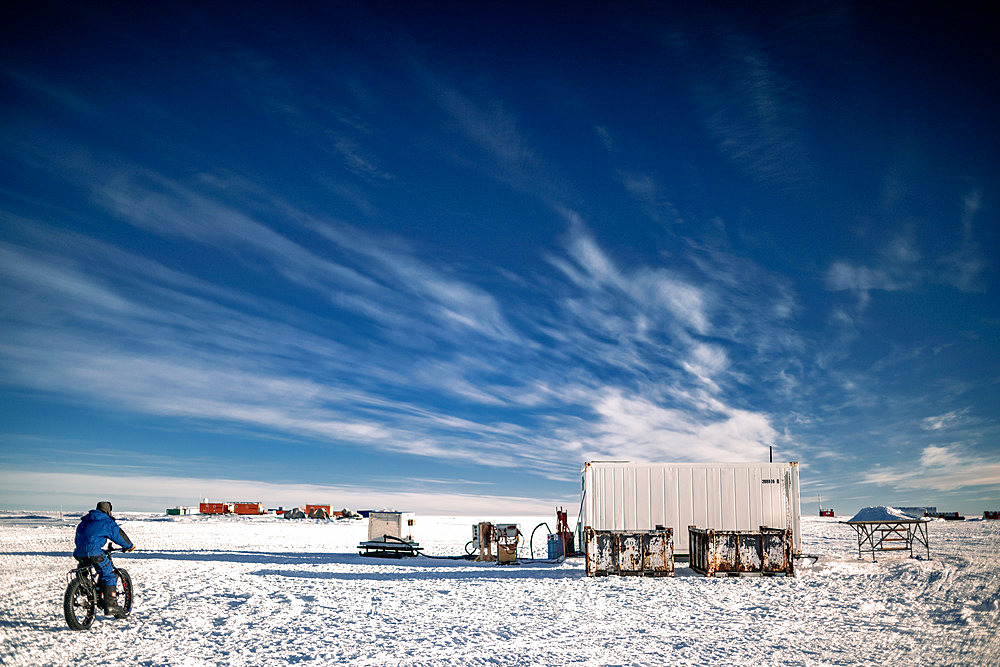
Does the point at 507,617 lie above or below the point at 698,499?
below

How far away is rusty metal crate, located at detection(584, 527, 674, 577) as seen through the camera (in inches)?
780

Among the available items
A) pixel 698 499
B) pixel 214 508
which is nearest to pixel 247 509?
pixel 214 508

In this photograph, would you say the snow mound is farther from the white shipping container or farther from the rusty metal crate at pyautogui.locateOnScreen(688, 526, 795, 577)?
the rusty metal crate at pyautogui.locateOnScreen(688, 526, 795, 577)

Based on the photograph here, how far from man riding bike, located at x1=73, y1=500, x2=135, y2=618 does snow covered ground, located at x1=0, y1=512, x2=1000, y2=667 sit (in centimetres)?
57

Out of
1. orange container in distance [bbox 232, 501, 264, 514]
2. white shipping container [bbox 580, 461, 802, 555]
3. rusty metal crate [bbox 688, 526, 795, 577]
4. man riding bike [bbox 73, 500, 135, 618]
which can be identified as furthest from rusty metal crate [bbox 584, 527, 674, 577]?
orange container in distance [bbox 232, 501, 264, 514]

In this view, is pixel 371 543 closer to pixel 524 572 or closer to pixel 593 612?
pixel 524 572

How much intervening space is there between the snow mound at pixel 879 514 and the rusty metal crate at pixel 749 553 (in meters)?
7.55

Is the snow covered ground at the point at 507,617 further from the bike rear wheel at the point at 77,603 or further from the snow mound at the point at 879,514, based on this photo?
the snow mound at the point at 879,514

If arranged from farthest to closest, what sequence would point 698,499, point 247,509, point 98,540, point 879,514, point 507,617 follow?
point 247,509, point 879,514, point 698,499, point 507,617, point 98,540

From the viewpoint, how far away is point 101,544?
11.5m

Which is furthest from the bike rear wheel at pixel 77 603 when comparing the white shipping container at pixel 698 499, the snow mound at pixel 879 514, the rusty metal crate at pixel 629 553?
the snow mound at pixel 879 514

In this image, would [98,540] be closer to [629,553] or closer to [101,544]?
[101,544]

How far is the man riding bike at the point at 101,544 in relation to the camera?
1145 cm

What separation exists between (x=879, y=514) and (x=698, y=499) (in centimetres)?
900
